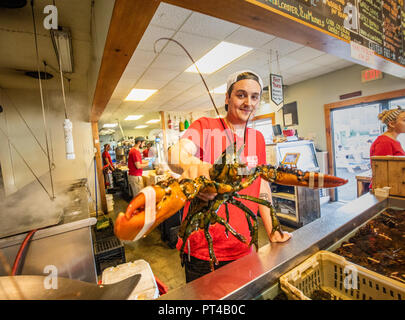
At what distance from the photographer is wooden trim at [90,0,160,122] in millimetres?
1024

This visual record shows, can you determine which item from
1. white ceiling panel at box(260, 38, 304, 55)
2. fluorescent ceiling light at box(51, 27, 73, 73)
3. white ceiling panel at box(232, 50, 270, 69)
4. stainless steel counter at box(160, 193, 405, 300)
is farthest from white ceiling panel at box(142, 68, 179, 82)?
stainless steel counter at box(160, 193, 405, 300)

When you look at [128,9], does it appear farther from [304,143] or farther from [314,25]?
[304,143]

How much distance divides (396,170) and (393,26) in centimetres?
185

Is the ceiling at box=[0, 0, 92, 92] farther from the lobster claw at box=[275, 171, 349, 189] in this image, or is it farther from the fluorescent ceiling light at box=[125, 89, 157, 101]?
the lobster claw at box=[275, 171, 349, 189]

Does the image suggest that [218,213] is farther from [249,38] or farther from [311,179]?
[249,38]


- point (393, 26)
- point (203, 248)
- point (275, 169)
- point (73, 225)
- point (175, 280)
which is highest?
point (393, 26)

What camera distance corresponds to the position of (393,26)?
2.29 meters

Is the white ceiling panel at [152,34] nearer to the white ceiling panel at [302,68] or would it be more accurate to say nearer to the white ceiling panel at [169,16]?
the white ceiling panel at [169,16]

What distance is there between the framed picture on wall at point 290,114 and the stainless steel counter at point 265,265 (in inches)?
199

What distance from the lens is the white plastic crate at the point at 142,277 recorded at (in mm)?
1351

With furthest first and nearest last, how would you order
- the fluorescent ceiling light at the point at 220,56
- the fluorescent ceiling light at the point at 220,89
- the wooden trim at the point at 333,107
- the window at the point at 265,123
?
the window at the point at 265,123 → the fluorescent ceiling light at the point at 220,89 → the wooden trim at the point at 333,107 → the fluorescent ceiling light at the point at 220,56

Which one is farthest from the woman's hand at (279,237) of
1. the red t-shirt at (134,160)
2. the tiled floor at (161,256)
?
the red t-shirt at (134,160)

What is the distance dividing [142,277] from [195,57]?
3651 millimetres
